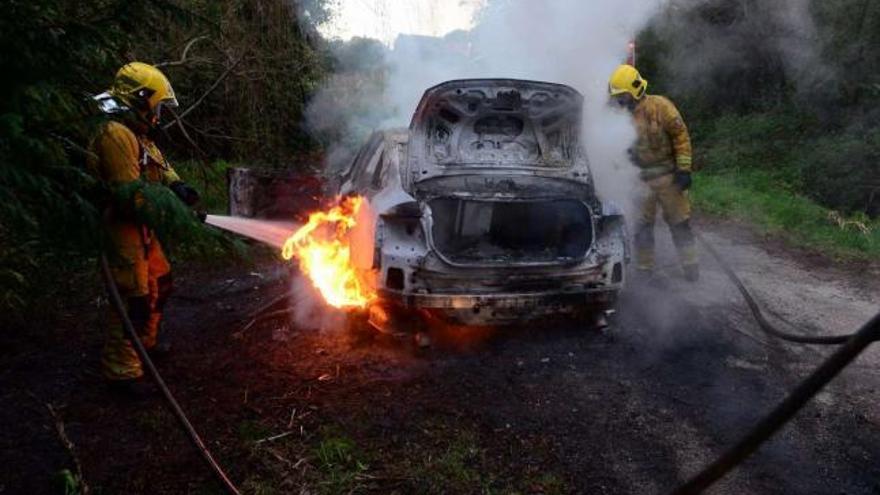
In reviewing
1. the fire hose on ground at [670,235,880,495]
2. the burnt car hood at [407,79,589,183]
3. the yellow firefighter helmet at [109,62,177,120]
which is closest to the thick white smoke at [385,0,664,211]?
the burnt car hood at [407,79,589,183]

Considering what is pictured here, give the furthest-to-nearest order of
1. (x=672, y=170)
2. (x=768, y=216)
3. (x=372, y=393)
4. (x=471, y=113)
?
1. (x=768, y=216)
2. (x=672, y=170)
3. (x=471, y=113)
4. (x=372, y=393)

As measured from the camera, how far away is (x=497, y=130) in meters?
5.62

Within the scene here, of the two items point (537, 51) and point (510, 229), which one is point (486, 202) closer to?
point (510, 229)

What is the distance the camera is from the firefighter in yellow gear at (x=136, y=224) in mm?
4164

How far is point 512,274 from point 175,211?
115 inches

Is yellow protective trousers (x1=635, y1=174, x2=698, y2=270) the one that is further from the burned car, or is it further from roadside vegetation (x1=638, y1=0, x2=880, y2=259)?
roadside vegetation (x1=638, y1=0, x2=880, y2=259)

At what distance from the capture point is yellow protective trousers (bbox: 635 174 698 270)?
679cm

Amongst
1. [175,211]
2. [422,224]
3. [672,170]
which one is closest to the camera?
[175,211]

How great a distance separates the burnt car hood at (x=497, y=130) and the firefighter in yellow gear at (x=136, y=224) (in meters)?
1.90

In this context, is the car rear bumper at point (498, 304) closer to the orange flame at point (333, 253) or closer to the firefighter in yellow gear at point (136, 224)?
the orange flame at point (333, 253)

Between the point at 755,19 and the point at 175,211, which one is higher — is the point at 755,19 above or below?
above

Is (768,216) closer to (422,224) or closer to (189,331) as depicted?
(422,224)

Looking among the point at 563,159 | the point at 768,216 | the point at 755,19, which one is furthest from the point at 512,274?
the point at 755,19

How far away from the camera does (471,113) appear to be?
5.46 m
